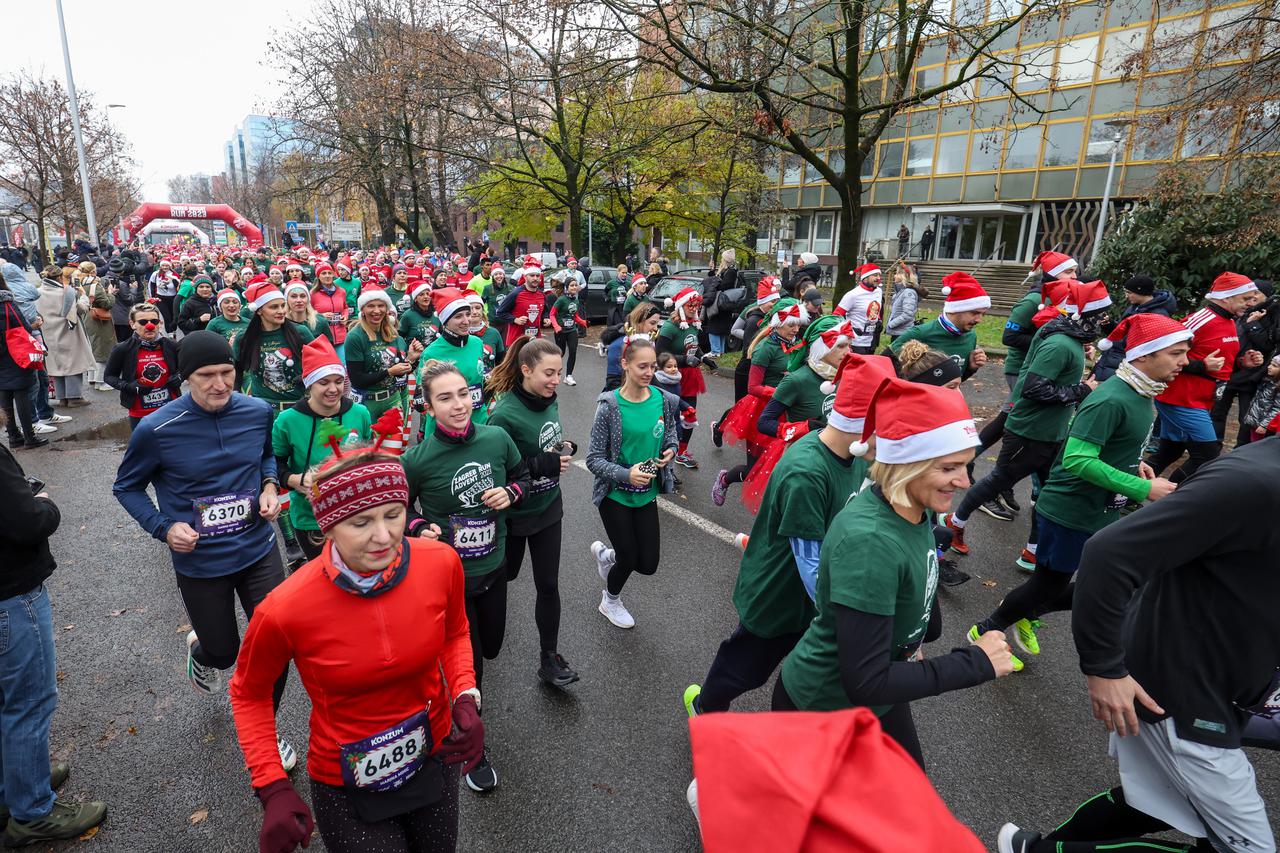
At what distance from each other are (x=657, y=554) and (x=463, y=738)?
2400 millimetres

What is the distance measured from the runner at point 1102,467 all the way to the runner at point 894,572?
192 centimetres

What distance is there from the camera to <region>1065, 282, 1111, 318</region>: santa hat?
250 inches

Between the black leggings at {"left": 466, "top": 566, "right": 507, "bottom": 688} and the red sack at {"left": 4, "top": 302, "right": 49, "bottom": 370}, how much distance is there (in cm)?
757

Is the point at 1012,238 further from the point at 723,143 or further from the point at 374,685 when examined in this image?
the point at 374,685

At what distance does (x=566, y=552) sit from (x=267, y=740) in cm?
393

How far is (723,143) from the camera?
15.9 metres

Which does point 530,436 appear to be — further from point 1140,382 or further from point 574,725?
point 1140,382

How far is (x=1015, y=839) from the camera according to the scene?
2.71m

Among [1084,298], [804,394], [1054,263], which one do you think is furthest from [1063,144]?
[804,394]

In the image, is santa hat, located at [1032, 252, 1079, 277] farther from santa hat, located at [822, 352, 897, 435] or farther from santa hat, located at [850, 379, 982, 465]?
santa hat, located at [850, 379, 982, 465]

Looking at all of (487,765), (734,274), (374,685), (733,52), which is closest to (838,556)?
(374,685)

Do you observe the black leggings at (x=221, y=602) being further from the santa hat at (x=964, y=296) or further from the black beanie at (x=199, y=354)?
the santa hat at (x=964, y=296)

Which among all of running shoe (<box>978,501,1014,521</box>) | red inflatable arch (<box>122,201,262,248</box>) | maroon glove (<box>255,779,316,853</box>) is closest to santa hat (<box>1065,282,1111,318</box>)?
running shoe (<box>978,501,1014,521</box>)

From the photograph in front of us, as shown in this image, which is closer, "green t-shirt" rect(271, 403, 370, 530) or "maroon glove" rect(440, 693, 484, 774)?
"maroon glove" rect(440, 693, 484, 774)
